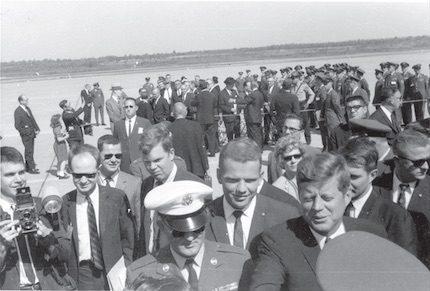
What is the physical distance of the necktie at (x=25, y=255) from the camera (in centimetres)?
318

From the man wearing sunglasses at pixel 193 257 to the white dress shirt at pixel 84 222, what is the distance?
3.88 ft

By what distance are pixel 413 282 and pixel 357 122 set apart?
3303 millimetres

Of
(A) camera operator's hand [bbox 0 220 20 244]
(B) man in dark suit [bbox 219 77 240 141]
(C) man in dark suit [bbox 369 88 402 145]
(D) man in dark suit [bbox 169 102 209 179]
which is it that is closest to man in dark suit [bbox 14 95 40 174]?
(B) man in dark suit [bbox 219 77 240 141]

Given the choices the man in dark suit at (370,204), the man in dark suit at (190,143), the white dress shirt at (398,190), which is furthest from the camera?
the man in dark suit at (190,143)

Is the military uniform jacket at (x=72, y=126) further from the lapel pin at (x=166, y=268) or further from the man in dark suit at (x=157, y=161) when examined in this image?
the lapel pin at (x=166, y=268)

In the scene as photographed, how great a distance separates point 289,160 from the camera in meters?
4.30

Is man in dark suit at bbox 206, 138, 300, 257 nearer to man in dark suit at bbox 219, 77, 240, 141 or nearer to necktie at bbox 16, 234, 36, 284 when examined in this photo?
necktie at bbox 16, 234, 36, 284

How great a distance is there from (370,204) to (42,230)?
6.55 feet

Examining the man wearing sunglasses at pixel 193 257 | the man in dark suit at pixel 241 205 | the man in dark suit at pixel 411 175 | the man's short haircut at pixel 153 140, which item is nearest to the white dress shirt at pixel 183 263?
the man wearing sunglasses at pixel 193 257

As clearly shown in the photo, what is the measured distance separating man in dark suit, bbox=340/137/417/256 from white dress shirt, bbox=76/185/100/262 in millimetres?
1851

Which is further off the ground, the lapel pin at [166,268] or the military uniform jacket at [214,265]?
the lapel pin at [166,268]

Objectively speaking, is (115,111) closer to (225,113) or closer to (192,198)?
(225,113)

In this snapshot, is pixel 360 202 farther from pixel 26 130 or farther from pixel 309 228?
pixel 26 130

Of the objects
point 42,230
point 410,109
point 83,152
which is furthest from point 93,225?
point 410,109
